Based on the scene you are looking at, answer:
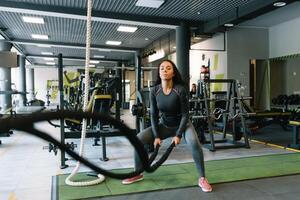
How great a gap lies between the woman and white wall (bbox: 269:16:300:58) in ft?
22.2

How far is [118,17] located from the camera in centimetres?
739

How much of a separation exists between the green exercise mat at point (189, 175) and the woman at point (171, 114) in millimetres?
203

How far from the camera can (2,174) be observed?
3.66m

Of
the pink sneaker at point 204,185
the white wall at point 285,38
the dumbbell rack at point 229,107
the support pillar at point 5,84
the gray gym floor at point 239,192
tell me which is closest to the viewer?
the gray gym floor at point 239,192

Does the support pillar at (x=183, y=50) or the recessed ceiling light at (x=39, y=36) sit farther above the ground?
the recessed ceiling light at (x=39, y=36)

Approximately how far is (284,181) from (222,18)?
5125mm

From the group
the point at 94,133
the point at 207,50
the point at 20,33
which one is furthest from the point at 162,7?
the point at 20,33

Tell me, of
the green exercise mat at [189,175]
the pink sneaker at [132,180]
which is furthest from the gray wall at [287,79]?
the pink sneaker at [132,180]

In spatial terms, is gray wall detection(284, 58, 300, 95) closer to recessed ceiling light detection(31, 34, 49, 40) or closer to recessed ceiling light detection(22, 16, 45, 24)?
recessed ceiling light detection(22, 16, 45, 24)

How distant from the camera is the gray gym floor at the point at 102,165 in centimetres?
290

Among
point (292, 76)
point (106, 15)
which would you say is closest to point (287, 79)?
point (292, 76)

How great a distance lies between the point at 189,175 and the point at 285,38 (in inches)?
279

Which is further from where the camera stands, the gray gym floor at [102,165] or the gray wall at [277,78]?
the gray wall at [277,78]

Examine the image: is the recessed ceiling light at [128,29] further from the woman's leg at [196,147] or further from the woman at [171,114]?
the woman's leg at [196,147]
